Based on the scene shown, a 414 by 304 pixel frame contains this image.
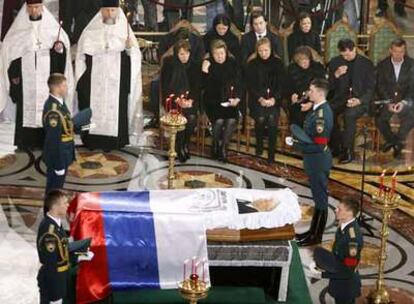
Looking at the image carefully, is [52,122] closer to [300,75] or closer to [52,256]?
[52,256]

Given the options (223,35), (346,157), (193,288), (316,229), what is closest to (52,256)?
(193,288)

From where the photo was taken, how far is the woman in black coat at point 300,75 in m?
13.2

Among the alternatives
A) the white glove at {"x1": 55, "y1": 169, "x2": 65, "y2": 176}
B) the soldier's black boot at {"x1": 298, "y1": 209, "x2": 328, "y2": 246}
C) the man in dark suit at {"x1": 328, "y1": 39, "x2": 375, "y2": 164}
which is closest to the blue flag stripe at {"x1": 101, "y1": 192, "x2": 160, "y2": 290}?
the white glove at {"x1": 55, "y1": 169, "x2": 65, "y2": 176}

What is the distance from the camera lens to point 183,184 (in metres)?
12.7

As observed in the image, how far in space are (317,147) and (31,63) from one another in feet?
14.2

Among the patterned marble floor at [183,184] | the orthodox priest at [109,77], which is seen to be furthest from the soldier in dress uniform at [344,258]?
the orthodox priest at [109,77]

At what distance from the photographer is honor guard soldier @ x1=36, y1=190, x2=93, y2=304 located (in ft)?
28.1

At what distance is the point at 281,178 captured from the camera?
1291 cm

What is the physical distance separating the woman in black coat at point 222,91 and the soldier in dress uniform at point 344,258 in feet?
14.4

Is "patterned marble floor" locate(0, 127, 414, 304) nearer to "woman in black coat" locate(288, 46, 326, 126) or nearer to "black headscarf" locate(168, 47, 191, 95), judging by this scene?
"woman in black coat" locate(288, 46, 326, 126)

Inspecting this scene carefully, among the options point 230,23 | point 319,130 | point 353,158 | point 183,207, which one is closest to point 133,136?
point 230,23

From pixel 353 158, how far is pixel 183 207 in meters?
4.86

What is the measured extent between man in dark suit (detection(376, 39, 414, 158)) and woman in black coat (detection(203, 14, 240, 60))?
6.05 ft

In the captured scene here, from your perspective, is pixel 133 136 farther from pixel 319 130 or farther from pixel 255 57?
pixel 319 130
